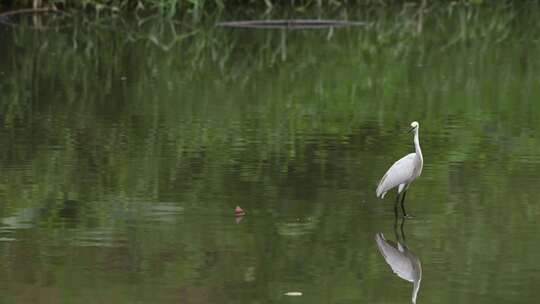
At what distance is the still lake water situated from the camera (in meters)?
8.21

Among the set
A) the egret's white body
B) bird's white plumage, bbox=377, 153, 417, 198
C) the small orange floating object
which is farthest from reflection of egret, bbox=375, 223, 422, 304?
the small orange floating object

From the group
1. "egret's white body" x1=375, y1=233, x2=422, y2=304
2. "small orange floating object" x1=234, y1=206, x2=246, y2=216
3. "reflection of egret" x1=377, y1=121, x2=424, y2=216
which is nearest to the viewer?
"egret's white body" x1=375, y1=233, x2=422, y2=304

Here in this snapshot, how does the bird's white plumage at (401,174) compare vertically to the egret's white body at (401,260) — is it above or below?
above

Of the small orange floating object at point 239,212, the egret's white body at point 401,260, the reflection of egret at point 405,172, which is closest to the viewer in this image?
the egret's white body at point 401,260

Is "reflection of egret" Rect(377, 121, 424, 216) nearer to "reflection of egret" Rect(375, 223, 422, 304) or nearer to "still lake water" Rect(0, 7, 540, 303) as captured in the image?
"still lake water" Rect(0, 7, 540, 303)

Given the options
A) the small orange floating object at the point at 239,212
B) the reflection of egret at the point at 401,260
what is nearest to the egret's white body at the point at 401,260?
the reflection of egret at the point at 401,260

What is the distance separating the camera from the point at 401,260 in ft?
28.3

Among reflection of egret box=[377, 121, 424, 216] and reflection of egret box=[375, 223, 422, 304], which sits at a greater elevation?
reflection of egret box=[377, 121, 424, 216]

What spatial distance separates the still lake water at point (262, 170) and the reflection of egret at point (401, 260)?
0.17 ft

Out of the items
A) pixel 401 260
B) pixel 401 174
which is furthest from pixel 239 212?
pixel 401 260

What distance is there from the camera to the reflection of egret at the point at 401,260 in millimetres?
8195

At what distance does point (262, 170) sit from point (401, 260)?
2.93 m

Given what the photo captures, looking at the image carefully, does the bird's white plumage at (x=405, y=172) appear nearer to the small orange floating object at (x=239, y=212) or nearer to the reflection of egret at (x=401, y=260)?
the reflection of egret at (x=401, y=260)

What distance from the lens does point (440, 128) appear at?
1363cm
